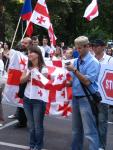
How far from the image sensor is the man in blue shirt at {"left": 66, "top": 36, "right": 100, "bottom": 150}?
21.0ft

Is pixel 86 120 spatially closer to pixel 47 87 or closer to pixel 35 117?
pixel 35 117

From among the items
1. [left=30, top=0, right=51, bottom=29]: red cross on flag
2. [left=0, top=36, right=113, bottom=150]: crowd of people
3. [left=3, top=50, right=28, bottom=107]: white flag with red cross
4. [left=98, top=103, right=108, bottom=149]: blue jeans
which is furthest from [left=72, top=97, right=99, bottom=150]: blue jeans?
[left=30, top=0, right=51, bottom=29]: red cross on flag

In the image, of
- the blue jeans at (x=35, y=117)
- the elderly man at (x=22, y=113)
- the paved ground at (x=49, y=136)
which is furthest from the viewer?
the elderly man at (x=22, y=113)

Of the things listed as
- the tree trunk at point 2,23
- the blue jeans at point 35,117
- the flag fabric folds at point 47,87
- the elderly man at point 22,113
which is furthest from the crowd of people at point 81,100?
the tree trunk at point 2,23

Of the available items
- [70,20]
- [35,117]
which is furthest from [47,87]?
[70,20]

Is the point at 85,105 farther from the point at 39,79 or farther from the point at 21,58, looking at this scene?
the point at 21,58

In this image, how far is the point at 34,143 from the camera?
7.39 m

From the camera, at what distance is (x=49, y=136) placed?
8.70 m

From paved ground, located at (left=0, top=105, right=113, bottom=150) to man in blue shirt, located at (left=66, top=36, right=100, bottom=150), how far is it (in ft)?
4.34

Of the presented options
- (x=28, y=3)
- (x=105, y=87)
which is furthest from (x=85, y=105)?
(x=28, y=3)

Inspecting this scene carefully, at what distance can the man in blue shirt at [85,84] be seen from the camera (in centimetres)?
640

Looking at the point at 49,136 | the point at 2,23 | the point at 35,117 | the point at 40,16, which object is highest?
the point at 2,23

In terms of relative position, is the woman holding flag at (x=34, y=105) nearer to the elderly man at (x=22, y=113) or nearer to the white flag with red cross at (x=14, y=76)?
the white flag with red cross at (x=14, y=76)

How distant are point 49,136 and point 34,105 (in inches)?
63.8
